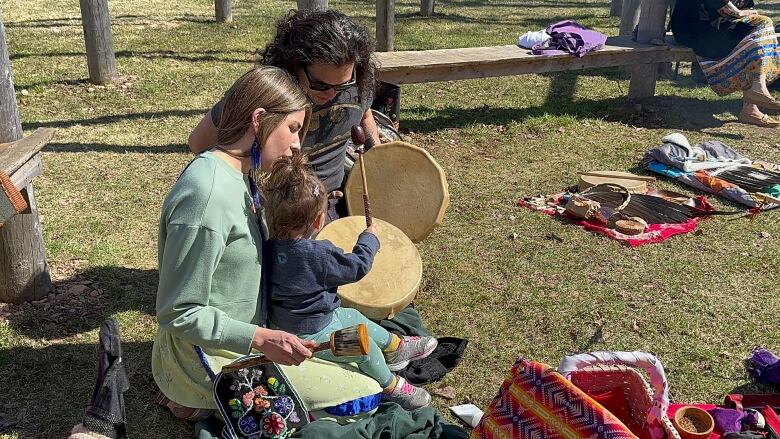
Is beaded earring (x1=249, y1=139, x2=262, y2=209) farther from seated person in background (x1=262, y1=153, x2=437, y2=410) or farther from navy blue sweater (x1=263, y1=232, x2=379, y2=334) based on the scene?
navy blue sweater (x1=263, y1=232, x2=379, y2=334)

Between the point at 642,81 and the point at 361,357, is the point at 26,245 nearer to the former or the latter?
the point at 361,357

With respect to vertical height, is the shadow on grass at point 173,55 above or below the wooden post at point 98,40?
below

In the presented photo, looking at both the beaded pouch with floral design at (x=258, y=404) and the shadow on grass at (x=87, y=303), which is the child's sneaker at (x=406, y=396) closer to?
the beaded pouch with floral design at (x=258, y=404)

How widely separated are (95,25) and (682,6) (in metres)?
5.58

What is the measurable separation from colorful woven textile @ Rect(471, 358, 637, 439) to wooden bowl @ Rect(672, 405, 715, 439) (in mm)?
529

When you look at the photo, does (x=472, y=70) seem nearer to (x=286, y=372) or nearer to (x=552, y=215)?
(x=552, y=215)

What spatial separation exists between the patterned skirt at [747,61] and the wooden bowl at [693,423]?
5310 millimetres

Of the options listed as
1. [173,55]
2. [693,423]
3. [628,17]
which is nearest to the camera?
[693,423]

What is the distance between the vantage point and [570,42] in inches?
277

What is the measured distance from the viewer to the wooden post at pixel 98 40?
699 centimetres

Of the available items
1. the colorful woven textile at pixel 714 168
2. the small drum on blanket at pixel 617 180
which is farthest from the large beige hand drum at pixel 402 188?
the colorful woven textile at pixel 714 168

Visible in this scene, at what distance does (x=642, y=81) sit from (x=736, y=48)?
2.89 feet

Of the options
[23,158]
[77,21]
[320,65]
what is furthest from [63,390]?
[77,21]

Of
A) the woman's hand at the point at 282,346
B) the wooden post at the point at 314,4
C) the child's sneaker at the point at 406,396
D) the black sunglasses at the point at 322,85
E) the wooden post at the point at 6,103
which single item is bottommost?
the child's sneaker at the point at 406,396
